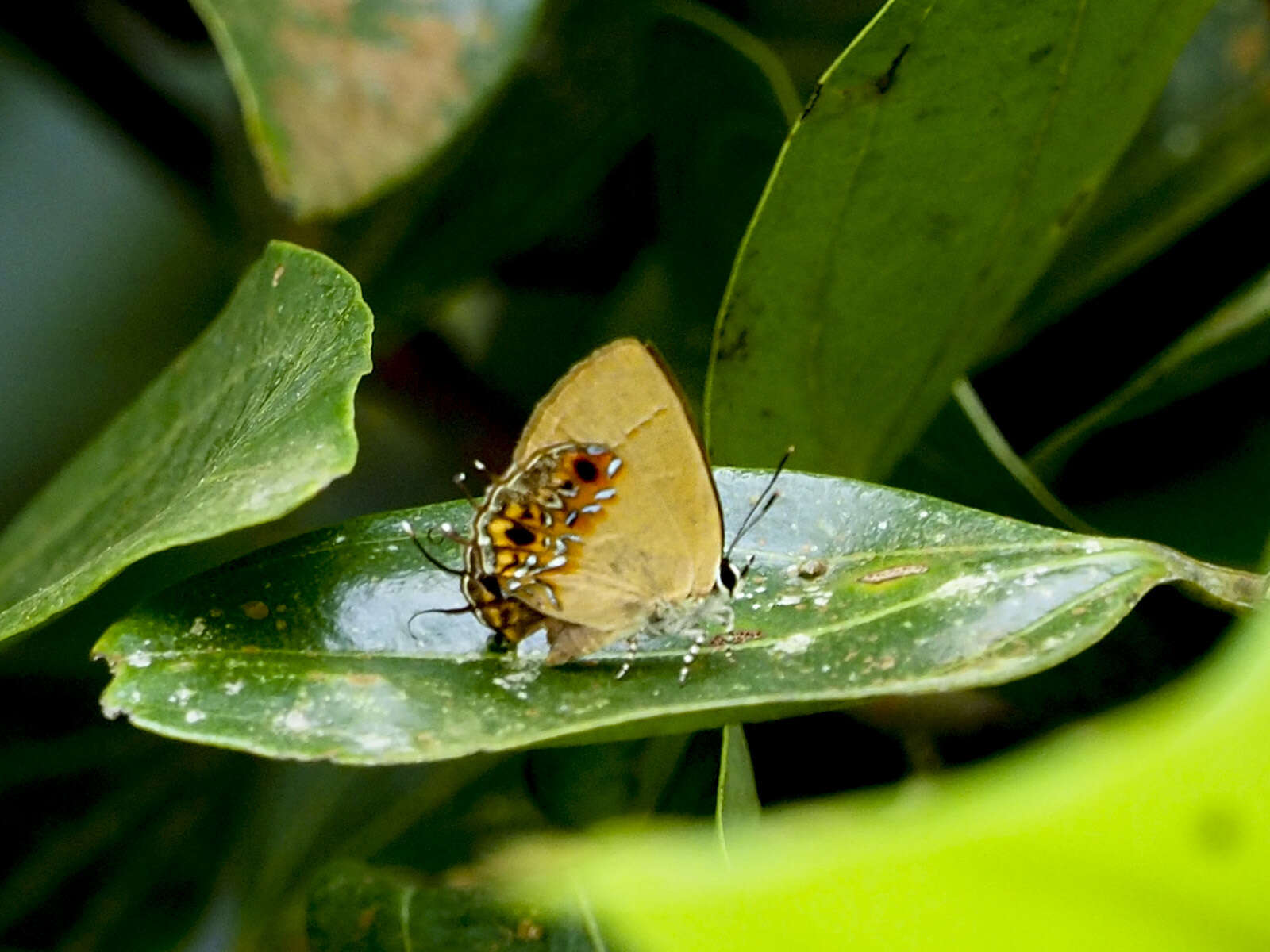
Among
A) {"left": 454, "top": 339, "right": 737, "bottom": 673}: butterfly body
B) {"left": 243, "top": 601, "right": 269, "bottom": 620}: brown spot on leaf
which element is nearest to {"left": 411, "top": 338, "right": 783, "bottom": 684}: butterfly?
{"left": 454, "top": 339, "right": 737, "bottom": 673}: butterfly body

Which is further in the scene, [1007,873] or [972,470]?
[972,470]

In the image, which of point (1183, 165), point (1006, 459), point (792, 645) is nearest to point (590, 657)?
point (792, 645)

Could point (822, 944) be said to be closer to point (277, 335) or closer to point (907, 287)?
point (277, 335)

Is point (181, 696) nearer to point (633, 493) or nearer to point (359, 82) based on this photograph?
point (633, 493)

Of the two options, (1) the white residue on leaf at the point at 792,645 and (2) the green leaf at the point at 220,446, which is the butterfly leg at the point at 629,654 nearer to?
(1) the white residue on leaf at the point at 792,645

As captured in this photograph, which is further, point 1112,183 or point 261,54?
point 1112,183

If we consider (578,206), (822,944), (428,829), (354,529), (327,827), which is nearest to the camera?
(822,944)

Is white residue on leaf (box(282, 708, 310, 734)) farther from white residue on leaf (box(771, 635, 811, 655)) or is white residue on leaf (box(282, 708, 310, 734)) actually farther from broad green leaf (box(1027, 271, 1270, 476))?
broad green leaf (box(1027, 271, 1270, 476))

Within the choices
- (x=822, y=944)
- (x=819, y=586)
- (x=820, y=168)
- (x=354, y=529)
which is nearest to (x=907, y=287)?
(x=820, y=168)
